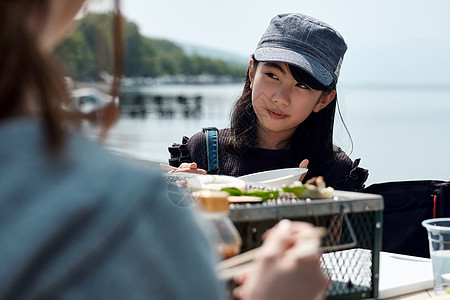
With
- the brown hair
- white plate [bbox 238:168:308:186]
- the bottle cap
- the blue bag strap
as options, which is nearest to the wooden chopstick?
the brown hair

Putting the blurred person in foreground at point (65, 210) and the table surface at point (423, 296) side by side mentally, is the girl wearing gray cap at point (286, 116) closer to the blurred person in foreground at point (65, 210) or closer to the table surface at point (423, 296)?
the table surface at point (423, 296)

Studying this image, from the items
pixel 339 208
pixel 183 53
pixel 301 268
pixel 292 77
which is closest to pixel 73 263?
pixel 301 268

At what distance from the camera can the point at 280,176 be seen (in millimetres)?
1589

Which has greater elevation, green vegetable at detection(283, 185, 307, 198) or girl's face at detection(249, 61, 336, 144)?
girl's face at detection(249, 61, 336, 144)

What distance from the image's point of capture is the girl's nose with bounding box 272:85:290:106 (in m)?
2.18

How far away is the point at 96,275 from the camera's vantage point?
450mm

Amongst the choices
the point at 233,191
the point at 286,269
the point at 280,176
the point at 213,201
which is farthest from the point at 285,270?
the point at 280,176

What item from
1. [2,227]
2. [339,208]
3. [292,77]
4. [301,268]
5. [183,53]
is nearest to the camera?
[2,227]

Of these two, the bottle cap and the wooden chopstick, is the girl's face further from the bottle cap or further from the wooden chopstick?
the wooden chopstick

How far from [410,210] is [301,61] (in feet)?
2.92

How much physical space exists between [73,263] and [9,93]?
6.1 inches

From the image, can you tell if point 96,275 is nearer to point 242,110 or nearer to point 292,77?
point 292,77

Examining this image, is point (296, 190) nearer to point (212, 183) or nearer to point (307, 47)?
point (212, 183)

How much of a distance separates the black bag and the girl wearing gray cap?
0.90 feet
